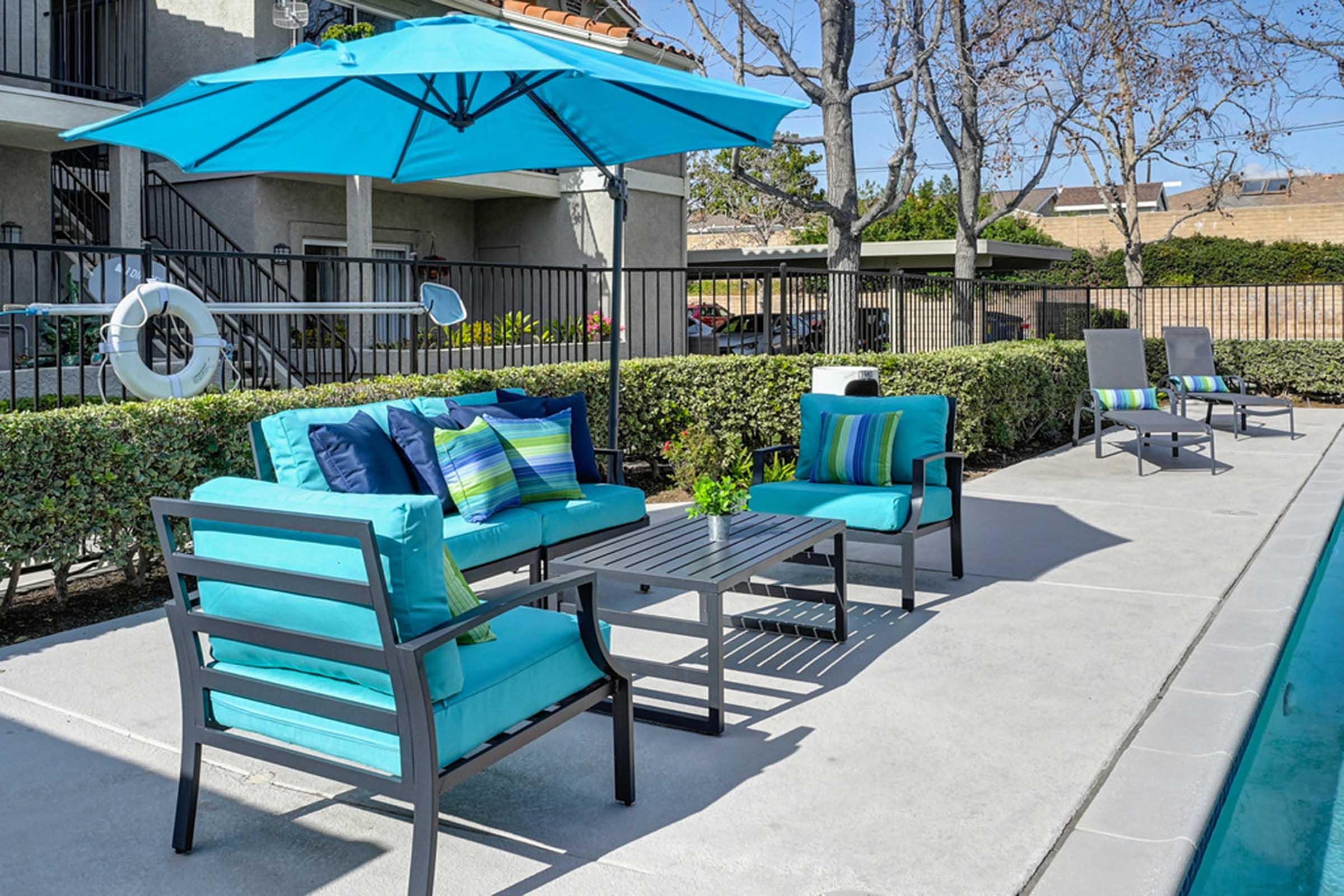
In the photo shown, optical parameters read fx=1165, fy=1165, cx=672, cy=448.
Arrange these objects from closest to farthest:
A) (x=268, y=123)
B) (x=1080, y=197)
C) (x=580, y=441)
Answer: (x=268, y=123) < (x=580, y=441) < (x=1080, y=197)

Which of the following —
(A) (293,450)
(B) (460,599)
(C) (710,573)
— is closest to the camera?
(B) (460,599)

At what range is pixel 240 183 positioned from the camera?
14.0m

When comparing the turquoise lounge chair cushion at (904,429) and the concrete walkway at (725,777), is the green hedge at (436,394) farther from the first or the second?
the turquoise lounge chair cushion at (904,429)

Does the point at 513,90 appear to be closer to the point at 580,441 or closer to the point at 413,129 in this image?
the point at 413,129

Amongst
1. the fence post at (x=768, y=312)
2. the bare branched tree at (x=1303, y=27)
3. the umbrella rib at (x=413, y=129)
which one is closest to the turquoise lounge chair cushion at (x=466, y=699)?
the umbrella rib at (x=413, y=129)

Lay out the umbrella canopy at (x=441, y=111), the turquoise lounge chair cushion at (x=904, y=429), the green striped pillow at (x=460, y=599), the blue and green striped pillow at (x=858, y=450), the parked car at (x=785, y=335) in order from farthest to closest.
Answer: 1. the parked car at (x=785, y=335)
2. the turquoise lounge chair cushion at (x=904, y=429)
3. the blue and green striped pillow at (x=858, y=450)
4. the umbrella canopy at (x=441, y=111)
5. the green striped pillow at (x=460, y=599)

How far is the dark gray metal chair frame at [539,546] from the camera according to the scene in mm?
4969

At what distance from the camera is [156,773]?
376 cm

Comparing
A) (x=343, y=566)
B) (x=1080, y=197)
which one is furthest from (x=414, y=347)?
(x=1080, y=197)

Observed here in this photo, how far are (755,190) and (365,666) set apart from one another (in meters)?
34.6

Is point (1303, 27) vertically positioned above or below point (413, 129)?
above

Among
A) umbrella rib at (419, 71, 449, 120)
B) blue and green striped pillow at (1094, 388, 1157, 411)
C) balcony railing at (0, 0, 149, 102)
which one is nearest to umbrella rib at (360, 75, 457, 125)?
umbrella rib at (419, 71, 449, 120)

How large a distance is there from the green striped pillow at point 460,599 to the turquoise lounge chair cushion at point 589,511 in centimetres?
211

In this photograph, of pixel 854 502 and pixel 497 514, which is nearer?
pixel 497 514
